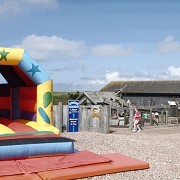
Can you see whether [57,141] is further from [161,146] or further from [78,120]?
[78,120]

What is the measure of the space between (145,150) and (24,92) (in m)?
4.36

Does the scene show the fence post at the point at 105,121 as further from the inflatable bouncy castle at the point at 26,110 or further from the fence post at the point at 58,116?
the inflatable bouncy castle at the point at 26,110

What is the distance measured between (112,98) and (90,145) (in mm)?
16877

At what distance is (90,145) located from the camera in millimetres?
11539

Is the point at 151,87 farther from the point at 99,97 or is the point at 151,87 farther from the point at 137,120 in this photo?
the point at 137,120

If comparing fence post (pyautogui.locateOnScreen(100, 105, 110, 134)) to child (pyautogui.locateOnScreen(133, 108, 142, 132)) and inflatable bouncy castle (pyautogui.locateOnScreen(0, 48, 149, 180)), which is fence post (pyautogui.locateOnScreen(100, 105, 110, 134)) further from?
inflatable bouncy castle (pyautogui.locateOnScreen(0, 48, 149, 180))

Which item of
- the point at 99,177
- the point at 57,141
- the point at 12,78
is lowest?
the point at 99,177

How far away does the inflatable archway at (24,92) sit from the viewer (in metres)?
9.66

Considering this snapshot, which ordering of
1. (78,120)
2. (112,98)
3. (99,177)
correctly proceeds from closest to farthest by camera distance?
(99,177), (78,120), (112,98)

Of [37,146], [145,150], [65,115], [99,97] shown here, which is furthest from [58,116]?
[99,97]

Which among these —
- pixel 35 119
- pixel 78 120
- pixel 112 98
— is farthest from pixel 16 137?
pixel 112 98

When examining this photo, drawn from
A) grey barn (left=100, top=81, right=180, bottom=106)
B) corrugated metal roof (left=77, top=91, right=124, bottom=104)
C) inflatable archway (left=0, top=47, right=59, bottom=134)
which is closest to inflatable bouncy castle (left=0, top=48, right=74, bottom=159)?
inflatable archway (left=0, top=47, right=59, bottom=134)

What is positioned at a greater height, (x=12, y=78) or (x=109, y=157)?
(x=12, y=78)

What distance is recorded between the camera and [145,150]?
11.0 meters
